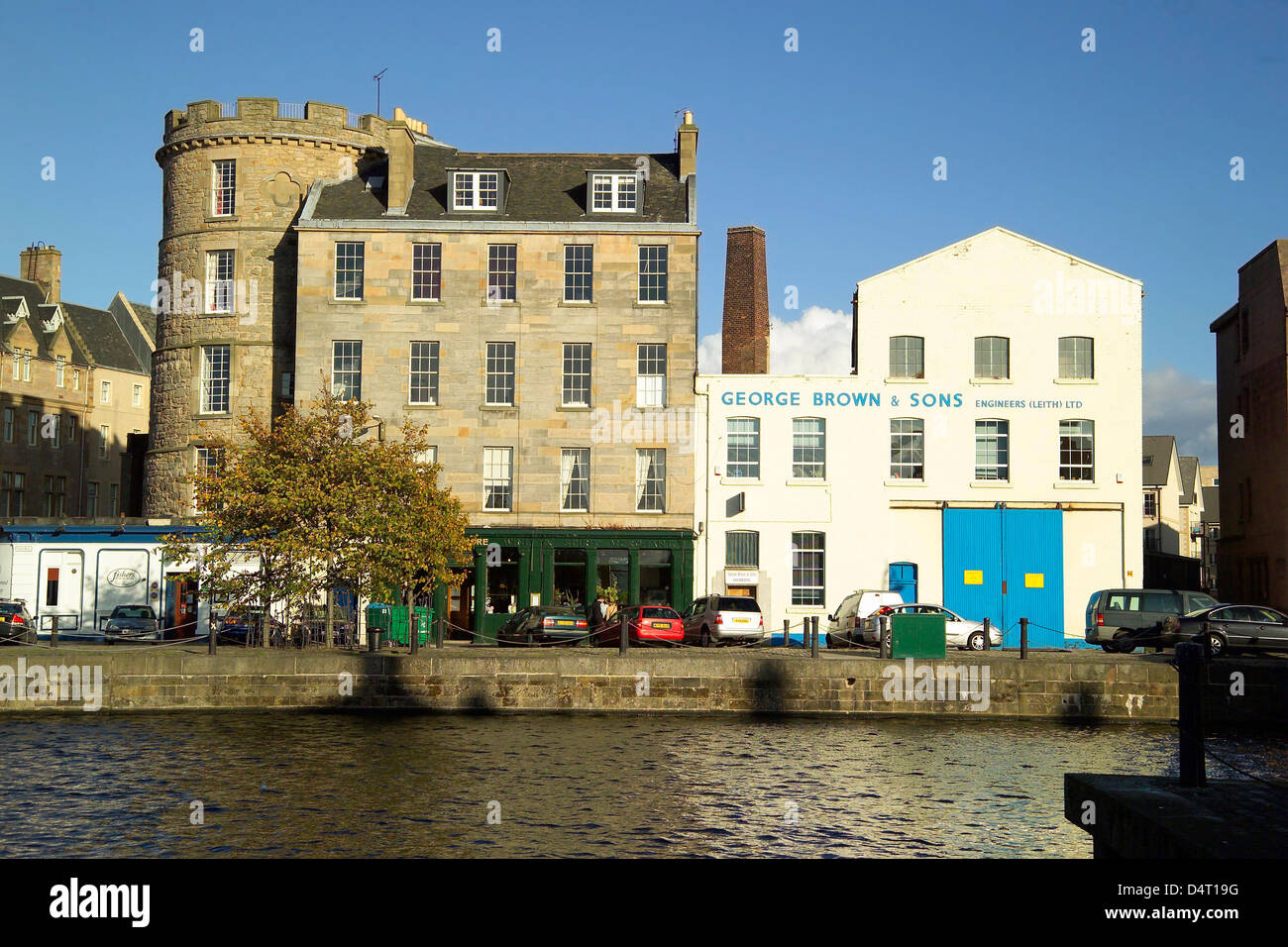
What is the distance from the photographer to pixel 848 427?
43000 mm

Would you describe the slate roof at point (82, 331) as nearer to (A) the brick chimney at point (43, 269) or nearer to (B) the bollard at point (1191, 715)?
(A) the brick chimney at point (43, 269)

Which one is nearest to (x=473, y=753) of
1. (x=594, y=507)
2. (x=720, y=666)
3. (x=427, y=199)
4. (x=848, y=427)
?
(x=720, y=666)

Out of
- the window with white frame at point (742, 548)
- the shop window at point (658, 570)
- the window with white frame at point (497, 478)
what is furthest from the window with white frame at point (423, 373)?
the window with white frame at point (742, 548)

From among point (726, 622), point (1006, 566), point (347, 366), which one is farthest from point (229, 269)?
point (1006, 566)

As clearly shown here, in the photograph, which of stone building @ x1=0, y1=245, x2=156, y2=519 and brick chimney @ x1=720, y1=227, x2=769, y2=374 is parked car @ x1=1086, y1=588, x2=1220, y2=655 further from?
stone building @ x1=0, y1=245, x2=156, y2=519

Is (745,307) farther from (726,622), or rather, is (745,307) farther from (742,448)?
(726,622)

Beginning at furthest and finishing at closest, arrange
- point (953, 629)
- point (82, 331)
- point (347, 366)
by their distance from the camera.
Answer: point (82, 331)
point (347, 366)
point (953, 629)

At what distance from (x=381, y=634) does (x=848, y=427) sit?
18.0 metres

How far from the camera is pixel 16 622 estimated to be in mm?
36719

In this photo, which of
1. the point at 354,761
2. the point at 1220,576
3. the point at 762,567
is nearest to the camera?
the point at 354,761

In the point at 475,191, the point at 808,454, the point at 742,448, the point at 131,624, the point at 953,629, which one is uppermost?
the point at 475,191

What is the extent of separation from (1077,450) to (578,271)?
18.6 m

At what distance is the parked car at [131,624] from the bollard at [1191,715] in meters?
31.9
